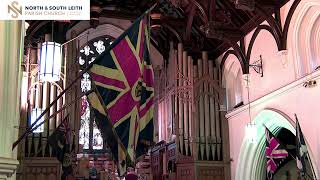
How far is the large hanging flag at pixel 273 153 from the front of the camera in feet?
32.1

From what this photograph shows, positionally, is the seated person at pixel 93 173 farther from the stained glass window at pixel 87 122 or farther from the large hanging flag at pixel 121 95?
the large hanging flag at pixel 121 95

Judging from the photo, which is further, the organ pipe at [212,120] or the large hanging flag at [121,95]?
the organ pipe at [212,120]

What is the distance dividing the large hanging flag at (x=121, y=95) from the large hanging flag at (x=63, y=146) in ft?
19.4

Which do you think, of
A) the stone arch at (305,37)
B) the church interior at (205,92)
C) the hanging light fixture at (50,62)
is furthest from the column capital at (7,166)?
the stone arch at (305,37)

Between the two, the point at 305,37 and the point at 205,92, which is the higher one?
the point at 305,37

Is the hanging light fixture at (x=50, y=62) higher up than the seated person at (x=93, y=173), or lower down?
higher up

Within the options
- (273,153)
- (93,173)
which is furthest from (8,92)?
(93,173)

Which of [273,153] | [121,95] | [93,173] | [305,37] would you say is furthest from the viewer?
[93,173]

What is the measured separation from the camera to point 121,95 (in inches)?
183

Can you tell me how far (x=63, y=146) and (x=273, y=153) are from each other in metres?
4.72

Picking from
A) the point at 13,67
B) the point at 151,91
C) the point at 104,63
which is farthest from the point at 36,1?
the point at 151,91

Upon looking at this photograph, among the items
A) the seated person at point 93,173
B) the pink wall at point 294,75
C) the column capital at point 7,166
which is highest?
the pink wall at point 294,75

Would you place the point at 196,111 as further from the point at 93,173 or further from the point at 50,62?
the point at 50,62

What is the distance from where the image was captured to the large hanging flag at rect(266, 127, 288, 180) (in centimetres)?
977
